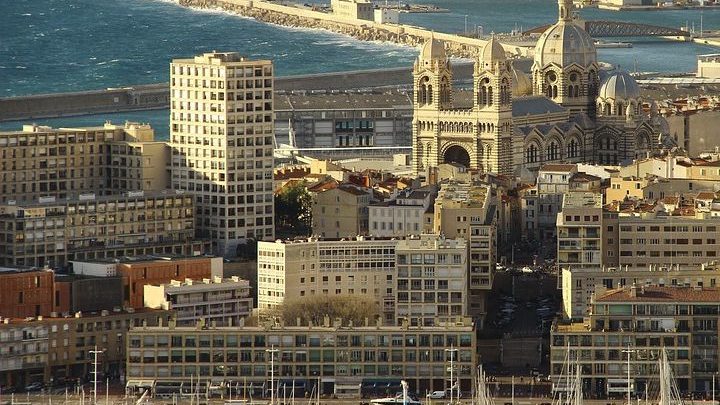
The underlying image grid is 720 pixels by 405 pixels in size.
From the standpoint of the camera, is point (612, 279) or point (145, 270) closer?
point (612, 279)

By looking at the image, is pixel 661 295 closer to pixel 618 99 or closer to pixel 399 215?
pixel 399 215

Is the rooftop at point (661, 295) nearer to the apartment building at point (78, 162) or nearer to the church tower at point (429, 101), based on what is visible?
the apartment building at point (78, 162)

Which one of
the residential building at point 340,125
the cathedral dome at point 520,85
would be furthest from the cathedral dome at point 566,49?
the residential building at point 340,125

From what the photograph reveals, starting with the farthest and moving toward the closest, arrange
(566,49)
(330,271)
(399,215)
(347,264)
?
(566,49)
(399,215)
(347,264)
(330,271)

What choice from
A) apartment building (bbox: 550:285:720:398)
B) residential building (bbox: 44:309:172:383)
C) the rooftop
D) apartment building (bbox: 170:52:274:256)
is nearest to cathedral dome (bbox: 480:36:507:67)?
apartment building (bbox: 170:52:274:256)

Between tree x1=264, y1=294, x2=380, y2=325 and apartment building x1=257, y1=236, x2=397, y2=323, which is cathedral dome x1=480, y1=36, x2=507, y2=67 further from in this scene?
tree x1=264, y1=294, x2=380, y2=325

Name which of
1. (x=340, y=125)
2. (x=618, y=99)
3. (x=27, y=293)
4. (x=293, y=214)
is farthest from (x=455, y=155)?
(x=27, y=293)

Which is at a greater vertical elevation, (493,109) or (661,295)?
(493,109)
